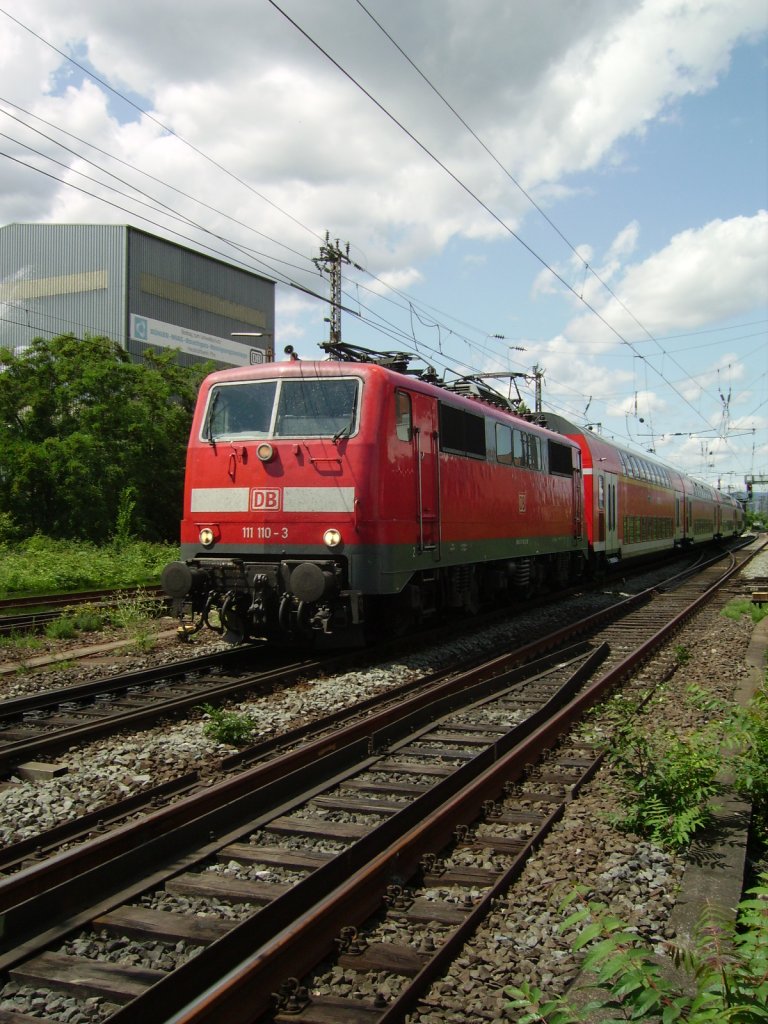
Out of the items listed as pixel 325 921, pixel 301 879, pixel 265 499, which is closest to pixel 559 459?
pixel 265 499

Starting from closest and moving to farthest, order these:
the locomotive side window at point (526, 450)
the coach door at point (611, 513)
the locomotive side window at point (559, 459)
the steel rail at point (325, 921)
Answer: the steel rail at point (325, 921) < the locomotive side window at point (526, 450) < the locomotive side window at point (559, 459) < the coach door at point (611, 513)

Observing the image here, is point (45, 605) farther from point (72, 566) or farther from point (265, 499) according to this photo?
point (265, 499)

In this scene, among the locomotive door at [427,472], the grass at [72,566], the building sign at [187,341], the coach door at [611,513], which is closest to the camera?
the locomotive door at [427,472]


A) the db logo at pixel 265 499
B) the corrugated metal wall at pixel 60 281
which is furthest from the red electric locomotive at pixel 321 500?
the corrugated metal wall at pixel 60 281

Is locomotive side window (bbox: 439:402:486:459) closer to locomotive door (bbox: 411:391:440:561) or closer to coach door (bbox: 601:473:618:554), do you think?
locomotive door (bbox: 411:391:440:561)

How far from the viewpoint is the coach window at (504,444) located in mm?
12641

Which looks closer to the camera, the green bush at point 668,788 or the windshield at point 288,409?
the green bush at point 668,788

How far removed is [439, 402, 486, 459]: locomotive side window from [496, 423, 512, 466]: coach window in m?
0.67

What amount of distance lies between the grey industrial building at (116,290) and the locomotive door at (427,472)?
30486 mm

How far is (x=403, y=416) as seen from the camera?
31.9 ft

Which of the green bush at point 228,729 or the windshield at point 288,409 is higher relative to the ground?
the windshield at point 288,409

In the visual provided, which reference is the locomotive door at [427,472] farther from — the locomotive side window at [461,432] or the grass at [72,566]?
the grass at [72,566]

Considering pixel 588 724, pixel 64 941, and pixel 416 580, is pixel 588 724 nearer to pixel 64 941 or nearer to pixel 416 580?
pixel 416 580

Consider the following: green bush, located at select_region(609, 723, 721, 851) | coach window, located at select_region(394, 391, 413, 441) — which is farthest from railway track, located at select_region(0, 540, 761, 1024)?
coach window, located at select_region(394, 391, 413, 441)
